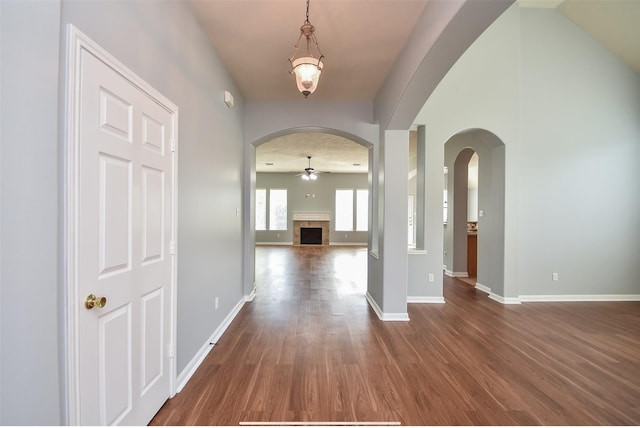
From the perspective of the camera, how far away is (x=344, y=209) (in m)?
11.8

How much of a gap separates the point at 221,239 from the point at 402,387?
2.25 meters

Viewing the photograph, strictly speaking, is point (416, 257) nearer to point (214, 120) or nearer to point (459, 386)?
point (459, 386)

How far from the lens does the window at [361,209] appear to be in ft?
38.3

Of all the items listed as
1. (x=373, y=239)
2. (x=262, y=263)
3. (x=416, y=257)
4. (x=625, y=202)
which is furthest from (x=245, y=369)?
(x=625, y=202)

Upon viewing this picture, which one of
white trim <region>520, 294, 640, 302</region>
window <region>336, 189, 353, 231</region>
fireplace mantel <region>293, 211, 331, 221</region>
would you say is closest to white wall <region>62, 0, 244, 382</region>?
white trim <region>520, 294, 640, 302</region>

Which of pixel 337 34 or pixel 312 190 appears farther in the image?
pixel 312 190

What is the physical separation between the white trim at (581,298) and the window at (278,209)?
887 centimetres

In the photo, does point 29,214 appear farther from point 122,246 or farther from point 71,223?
point 122,246

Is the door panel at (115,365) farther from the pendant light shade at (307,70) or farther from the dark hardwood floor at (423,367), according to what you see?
the pendant light shade at (307,70)

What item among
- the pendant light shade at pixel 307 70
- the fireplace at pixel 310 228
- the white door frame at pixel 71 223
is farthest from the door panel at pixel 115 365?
the fireplace at pixel 310 228

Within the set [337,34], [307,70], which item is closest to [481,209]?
[337,34]

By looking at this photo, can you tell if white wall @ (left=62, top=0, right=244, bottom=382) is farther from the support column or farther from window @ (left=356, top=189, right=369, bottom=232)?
window @ (left=356, top=189, right=369, bottom=232)

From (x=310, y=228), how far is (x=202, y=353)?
9.24m

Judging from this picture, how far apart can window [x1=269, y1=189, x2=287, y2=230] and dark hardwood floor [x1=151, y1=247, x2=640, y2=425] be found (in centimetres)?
767
